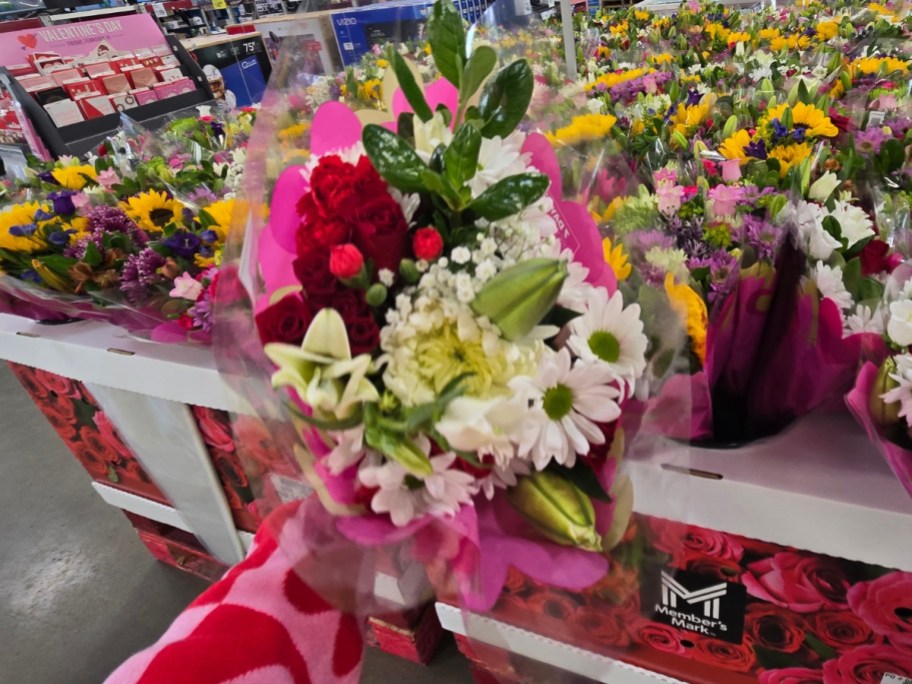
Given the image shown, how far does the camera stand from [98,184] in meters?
1.53

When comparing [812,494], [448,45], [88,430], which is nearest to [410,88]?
[448,45]

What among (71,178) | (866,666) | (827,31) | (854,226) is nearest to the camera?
(854,226)

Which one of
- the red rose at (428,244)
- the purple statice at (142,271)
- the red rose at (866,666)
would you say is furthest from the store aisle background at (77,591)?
the red rose at (428,244)

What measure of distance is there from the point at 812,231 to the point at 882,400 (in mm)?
273

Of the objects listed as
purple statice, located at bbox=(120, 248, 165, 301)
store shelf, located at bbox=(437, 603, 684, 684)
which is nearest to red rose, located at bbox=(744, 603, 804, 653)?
store shelf, located at bbox=(437, 603, 684, 684)

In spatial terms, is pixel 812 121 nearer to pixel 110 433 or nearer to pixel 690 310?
pixel 690 310

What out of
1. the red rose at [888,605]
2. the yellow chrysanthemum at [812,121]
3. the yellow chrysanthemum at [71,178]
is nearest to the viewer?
the red rose at [888,605]

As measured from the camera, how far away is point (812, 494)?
0.73m

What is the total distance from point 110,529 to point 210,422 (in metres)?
1.30

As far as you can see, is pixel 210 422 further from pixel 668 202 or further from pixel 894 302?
pixel 894 302

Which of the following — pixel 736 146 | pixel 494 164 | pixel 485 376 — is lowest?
pixel 736 146

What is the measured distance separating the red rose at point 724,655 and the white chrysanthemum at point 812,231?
646mm

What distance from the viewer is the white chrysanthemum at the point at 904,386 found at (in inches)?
23.2

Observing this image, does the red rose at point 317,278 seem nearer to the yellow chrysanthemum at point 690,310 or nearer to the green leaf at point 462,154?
the green leaf at point 462,154
